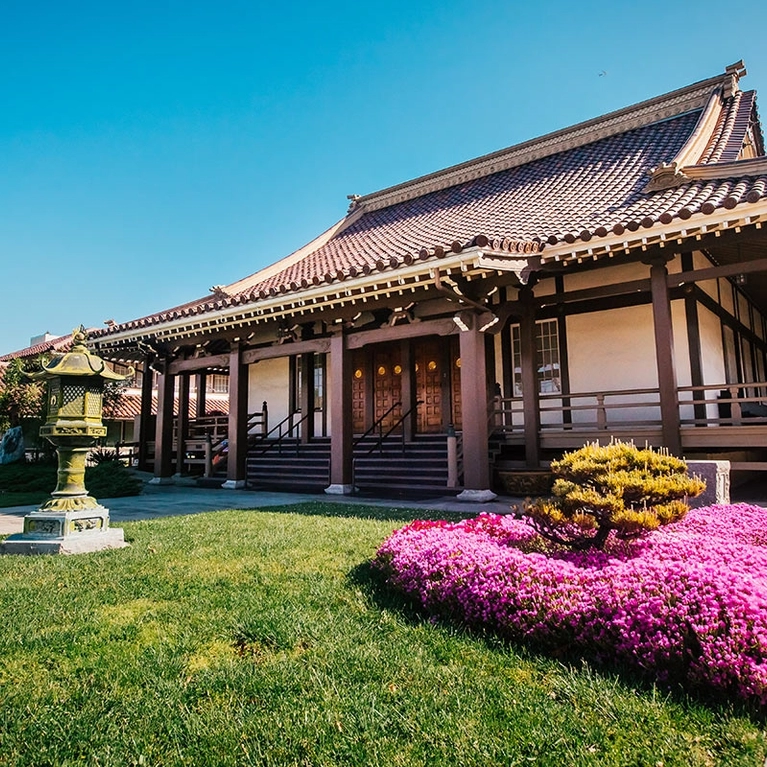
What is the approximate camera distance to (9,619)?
3.13m

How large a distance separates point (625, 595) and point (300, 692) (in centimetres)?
162

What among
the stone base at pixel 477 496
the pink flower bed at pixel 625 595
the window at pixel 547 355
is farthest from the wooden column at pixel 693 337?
the pink flower bed at pixel 625 595

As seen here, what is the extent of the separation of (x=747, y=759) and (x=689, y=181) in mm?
8893

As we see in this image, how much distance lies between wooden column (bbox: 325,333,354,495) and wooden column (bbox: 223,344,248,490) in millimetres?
2442

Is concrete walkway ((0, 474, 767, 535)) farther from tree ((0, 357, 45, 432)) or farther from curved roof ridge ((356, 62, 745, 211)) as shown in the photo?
tree ((0, 357, 45, 432))

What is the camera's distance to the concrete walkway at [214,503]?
286 inches

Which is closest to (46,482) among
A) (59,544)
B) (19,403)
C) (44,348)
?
(59,544)

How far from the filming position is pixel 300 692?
225cm

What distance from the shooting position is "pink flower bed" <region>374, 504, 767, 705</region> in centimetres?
231

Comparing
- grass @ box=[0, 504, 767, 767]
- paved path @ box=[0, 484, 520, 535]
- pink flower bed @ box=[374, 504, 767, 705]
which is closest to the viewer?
grass @ box=[0, 504, 767, 767]

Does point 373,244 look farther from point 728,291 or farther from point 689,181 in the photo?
point 728,291

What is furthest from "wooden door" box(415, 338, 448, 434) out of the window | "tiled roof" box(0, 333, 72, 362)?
"tiled roof" box(0, 333, 72, 362)

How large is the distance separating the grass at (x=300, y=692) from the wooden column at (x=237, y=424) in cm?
744

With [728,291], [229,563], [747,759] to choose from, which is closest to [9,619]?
[229,563]
